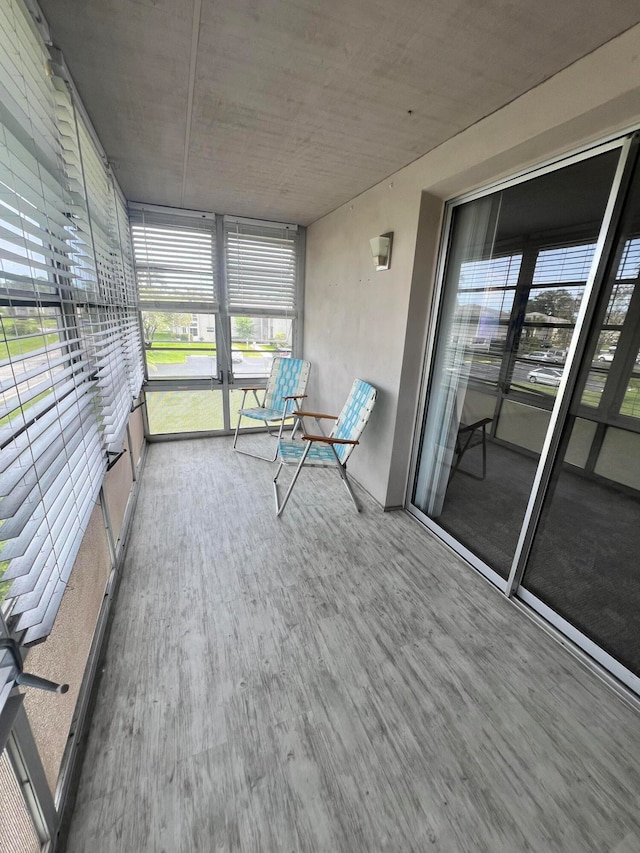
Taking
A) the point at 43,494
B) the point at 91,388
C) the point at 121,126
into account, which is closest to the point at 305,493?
the point at 91,388

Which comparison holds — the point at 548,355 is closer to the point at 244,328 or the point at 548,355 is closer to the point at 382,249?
the point at 382,249

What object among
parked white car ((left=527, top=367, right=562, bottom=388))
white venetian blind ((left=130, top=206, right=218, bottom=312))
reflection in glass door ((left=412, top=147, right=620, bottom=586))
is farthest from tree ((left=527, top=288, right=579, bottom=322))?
white venetian blind ((left=130, top=206, right=218, bottom=312))

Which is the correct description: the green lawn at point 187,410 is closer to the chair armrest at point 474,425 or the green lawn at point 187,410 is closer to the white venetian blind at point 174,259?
the white venetian blind at point 174,259

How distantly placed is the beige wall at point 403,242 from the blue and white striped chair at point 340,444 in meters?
0.13

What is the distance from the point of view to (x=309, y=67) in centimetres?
142

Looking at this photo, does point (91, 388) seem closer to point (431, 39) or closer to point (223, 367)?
point (431, 39)

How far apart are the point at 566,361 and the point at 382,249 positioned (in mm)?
1499

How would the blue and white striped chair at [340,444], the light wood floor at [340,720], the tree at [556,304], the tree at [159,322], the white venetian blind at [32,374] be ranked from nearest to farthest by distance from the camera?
the white venetian blind at [32,374], the light wood floor at [340,720], the tree at [556,304], the blue and white striped chair at [340,444], the tree at [159,322]

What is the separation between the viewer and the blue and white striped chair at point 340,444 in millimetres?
2635

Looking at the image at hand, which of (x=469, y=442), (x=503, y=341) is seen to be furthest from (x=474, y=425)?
(x=503, y=341)

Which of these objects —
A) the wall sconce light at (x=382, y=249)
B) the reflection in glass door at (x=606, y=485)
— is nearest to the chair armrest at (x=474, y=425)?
the reflection in glass door at (x=606, y=485)

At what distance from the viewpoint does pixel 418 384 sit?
2.56 metres

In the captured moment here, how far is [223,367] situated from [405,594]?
316 centimetres

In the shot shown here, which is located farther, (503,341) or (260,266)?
(260,266)
